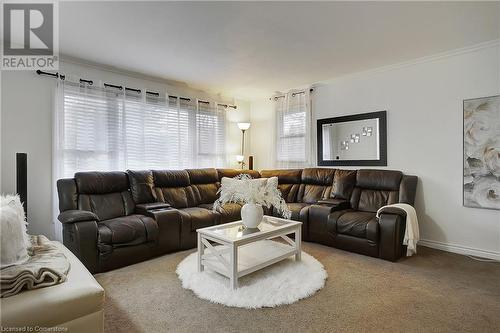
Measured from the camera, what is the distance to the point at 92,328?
1.47m

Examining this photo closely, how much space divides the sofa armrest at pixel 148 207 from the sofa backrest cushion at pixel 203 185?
0.66m

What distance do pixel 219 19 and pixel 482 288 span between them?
135 inches

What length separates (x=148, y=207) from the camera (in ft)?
11.2

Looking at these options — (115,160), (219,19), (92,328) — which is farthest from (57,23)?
(92,328)

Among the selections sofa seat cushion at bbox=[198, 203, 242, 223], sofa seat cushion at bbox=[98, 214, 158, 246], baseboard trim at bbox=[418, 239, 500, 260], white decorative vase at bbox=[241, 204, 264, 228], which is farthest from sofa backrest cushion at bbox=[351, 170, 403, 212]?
sofa seat cushion at bbox=[98, 214, 158, 246]

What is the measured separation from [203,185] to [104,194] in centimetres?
147

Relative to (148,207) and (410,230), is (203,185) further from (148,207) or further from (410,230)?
(410,230)

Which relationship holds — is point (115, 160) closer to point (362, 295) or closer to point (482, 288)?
point (362, 295)

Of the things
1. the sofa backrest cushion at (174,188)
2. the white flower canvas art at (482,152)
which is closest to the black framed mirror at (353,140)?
the white flower canvas art at (482,152)

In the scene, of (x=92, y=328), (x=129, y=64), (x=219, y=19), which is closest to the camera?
(x=92, y=328)

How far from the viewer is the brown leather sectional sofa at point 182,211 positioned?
2.84m

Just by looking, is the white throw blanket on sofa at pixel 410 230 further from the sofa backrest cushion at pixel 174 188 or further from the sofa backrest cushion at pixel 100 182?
the sofa backrest cushion at pixel 100 182

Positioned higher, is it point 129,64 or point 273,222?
point 129,64

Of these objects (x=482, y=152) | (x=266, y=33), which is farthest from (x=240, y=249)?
(x=482, y=152)
